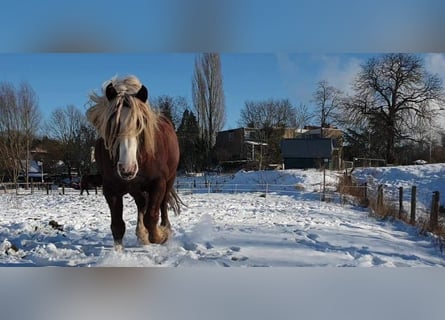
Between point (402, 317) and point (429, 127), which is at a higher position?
point (429, 127)

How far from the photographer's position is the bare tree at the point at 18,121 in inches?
90.4

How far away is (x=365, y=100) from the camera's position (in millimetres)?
→ 2406

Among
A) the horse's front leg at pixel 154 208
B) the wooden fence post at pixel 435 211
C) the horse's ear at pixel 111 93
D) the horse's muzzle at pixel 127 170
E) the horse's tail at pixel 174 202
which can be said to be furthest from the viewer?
the horse's tail at pixel 174 202

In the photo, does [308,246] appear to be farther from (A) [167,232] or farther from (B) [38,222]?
(B) [38,222]

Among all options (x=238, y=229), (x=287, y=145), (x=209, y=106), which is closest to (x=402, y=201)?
(x=287, y=145)

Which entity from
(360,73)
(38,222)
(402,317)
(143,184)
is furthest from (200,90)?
(402,317)

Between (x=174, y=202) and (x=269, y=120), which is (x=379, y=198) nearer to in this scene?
(x=269, y=120)

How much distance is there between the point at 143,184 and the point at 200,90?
0.77 meters

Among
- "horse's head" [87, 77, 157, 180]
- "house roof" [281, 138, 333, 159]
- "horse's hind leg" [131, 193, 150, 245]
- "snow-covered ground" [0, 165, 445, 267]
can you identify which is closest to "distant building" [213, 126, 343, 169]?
"house roof" [281, 138, 333, 159]

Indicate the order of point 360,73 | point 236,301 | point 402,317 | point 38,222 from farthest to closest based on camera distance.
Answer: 1. point 38,222
2. point 360,73
3. point 236,301
4. point 402,317

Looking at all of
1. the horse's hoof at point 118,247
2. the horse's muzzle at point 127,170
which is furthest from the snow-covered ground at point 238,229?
the horse's muzzle at point 127,170

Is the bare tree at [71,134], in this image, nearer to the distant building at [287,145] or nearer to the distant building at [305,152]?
the distant building at [287,145]

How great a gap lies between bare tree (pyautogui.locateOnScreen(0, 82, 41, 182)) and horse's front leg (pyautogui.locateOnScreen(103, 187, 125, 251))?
29.8 inches

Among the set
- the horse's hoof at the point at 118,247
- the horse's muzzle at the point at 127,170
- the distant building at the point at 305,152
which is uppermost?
the distant building at the point at 305,152
